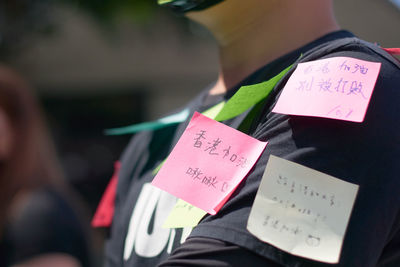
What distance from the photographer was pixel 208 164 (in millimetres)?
960

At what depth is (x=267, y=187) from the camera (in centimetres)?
86

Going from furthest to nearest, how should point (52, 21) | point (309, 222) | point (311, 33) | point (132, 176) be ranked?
point (52, 21) → point (132, 176) → point (311, 33) → point (309, 222)

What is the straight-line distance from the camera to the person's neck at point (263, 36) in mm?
1142

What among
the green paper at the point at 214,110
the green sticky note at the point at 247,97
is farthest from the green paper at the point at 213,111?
the green sticky note at the point at 247,97

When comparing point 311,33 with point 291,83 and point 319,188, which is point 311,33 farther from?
point 319,188

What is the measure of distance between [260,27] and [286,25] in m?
0.06

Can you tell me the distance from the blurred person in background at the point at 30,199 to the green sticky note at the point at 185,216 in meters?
1.40

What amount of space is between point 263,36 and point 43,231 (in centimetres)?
145

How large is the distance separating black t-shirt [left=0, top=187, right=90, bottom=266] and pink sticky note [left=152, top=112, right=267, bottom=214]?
57.0 inches

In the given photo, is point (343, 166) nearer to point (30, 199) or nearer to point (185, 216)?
point (185, 216)

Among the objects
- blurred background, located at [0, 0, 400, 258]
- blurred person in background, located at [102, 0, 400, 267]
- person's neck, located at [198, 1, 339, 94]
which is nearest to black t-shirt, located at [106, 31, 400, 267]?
blurred person in background, located at [102, 0, 400, 267]

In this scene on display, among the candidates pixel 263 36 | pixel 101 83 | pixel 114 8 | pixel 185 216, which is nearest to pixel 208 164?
pixel 185 216

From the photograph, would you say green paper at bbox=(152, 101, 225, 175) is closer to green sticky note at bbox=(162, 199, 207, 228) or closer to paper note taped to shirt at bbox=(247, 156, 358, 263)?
green sticky note at bbox=(162, 199, 207, 228)

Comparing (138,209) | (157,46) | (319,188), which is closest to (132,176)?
(138,209)
